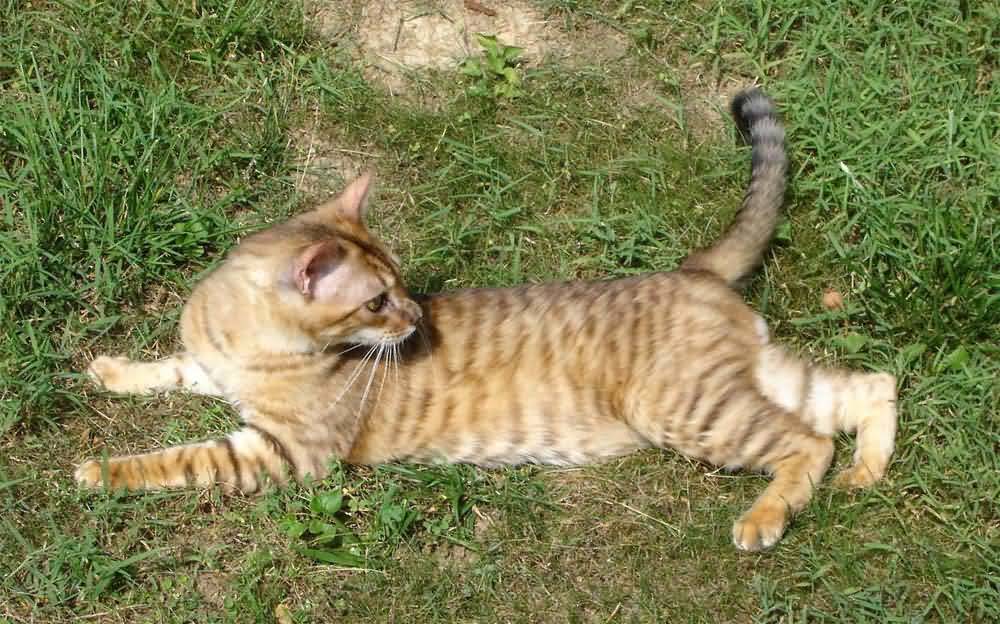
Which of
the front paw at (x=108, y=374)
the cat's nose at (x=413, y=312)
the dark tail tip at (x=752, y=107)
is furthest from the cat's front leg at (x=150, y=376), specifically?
the dark tail tip at (x=752, y=107)

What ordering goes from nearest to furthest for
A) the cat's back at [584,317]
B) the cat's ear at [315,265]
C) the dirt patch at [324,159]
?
the cat's ear at [315,265], the cat's back at [584,317], the dirt patch at [324,159]

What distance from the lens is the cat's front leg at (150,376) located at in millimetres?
4055

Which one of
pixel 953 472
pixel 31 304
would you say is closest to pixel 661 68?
pixel 953 472

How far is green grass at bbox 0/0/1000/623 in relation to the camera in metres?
3.62

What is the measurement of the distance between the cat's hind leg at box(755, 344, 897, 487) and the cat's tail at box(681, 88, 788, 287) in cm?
36

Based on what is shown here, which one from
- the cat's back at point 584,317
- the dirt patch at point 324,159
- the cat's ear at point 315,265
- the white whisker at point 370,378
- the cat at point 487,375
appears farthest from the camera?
the dirt patch at point 324,159

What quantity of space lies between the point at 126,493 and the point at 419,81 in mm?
2360

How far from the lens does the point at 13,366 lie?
396 cm

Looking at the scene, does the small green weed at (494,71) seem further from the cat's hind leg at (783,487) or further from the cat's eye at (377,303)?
the cat's hind leg at (783,487)

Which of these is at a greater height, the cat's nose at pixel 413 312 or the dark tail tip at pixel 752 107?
the dark tail tip at pixel 752 107

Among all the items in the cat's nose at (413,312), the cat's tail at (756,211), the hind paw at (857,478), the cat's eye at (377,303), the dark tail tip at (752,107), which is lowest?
the hind paw at (857,478)

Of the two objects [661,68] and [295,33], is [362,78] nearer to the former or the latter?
[295,33]

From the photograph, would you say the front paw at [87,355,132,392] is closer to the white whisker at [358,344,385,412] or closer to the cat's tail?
the white whisker at [358,344,385,412]

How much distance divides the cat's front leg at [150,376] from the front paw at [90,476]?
15.8 inches
